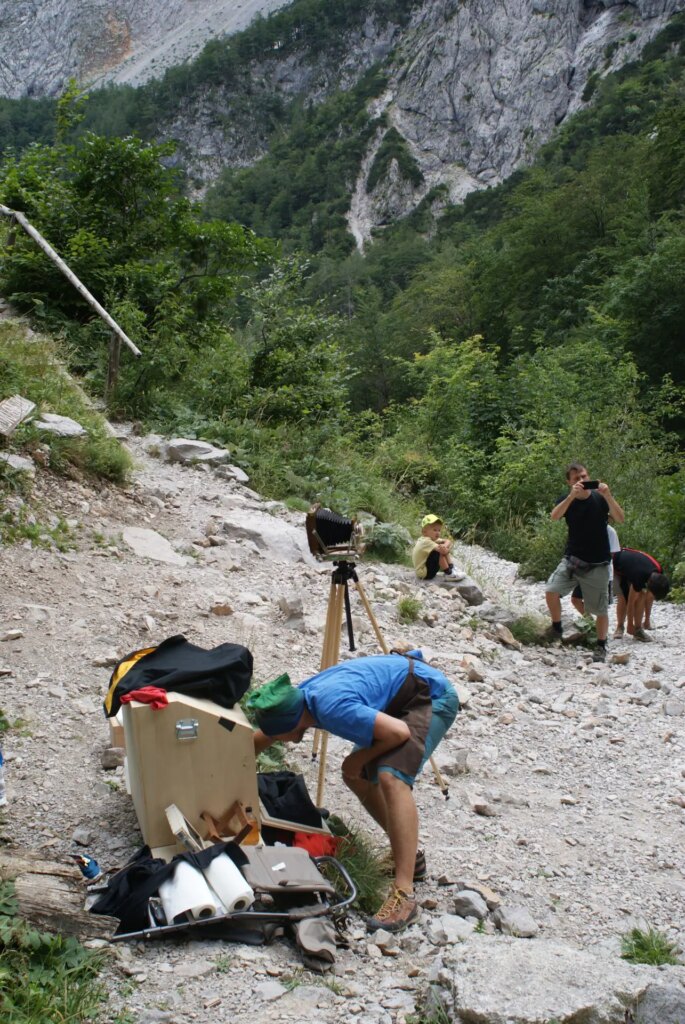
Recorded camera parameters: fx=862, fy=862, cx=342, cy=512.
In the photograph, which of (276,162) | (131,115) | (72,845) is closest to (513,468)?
(72,845)

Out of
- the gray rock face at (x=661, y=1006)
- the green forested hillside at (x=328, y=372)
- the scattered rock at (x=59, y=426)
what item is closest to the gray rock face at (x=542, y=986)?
the gray rock face at (x=661, y=1006)

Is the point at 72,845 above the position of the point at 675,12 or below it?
below

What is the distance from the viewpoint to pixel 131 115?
112750 millimetres

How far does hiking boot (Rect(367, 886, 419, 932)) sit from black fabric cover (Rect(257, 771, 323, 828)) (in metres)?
0.49

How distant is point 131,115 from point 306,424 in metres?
117

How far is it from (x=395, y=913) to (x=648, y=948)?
1003 mm

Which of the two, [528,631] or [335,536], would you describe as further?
[528,631]

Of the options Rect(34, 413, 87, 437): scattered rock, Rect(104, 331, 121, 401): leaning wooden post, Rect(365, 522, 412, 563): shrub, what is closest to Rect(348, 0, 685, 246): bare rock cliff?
Rect(104, 331, 121, 401): leaning wooden post

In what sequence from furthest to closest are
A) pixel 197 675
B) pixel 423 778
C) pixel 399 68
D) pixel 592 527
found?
1. pixel 399 68
2. pixel 592 527
3. pixel 423 778
4. pixel 197 675

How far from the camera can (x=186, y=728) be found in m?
3.34

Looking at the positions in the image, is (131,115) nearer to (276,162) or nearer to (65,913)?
(276,162)

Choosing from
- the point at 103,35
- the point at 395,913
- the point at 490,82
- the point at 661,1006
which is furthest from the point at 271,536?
the point at 103,35

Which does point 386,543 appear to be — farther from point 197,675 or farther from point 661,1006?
point 661,1006

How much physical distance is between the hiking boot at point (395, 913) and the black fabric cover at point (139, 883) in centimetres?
60
